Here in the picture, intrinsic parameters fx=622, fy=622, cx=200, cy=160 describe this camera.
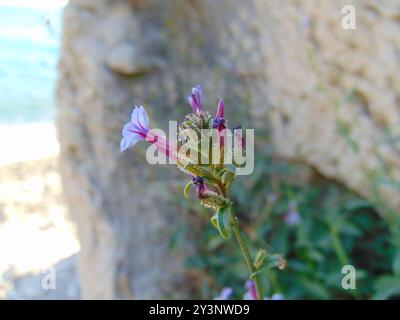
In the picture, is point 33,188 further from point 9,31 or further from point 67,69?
point 67,69

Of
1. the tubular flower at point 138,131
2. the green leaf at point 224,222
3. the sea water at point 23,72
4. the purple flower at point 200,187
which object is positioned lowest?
the green leaf at point 224,222

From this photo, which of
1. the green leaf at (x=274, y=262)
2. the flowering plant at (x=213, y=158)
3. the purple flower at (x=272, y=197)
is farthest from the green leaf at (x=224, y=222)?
the purple flower at (x=272, y=197)

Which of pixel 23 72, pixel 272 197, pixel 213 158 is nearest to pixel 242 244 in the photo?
pixel 213 158

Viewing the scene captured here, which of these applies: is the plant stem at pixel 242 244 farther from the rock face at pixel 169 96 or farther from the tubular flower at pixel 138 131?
the rock face at pixel 169 96

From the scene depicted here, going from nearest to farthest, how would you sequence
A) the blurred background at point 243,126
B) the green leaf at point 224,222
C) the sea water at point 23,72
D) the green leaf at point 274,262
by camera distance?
the green leaf at point 224,222
the green leaf at point 274,262
the blurred background at point 243,126
the sea water at point 23,72

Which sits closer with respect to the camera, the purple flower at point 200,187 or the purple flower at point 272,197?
the purple flower at point 200,187

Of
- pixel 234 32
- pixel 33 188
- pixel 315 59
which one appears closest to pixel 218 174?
pixel 315 59

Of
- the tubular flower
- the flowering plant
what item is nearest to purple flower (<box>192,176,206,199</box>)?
the flowering plant

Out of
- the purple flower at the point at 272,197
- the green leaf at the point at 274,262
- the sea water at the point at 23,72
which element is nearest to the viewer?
the green leaf at the point at 274,262

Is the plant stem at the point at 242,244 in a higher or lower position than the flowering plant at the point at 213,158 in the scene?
lower
